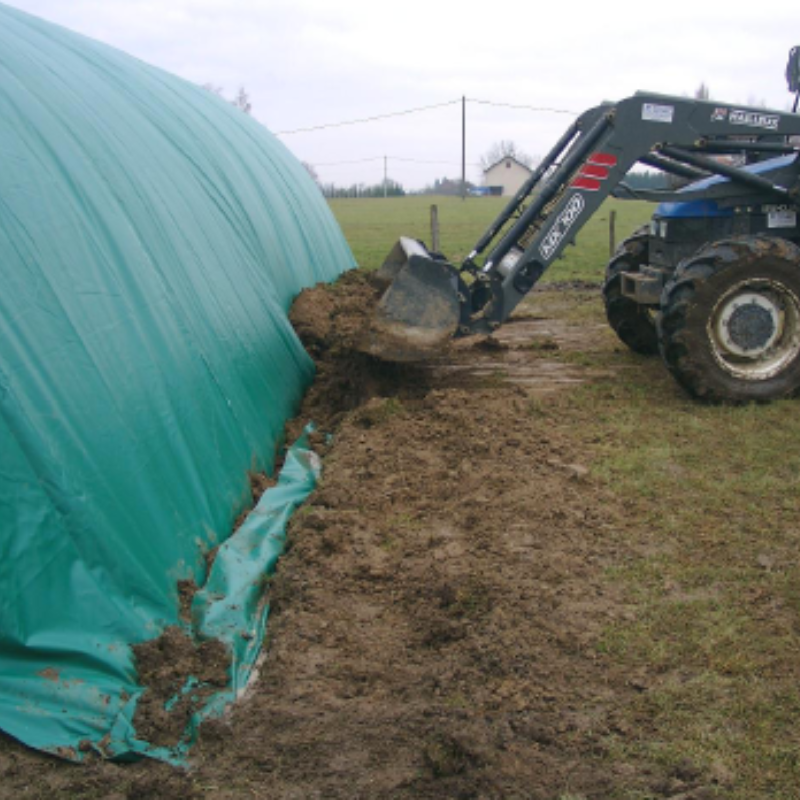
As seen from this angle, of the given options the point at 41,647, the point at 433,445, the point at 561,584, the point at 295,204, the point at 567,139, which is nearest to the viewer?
the point at 41,647

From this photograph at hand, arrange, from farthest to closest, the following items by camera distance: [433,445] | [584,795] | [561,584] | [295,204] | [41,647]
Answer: [295,204]
[433,445]
[561,584]
[41,647]
[584,795]

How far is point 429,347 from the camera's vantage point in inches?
279

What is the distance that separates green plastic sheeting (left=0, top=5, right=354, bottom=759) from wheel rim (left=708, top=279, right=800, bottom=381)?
370cm

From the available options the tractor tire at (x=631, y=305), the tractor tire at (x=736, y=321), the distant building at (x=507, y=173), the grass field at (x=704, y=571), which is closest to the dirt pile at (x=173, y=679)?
the grass field at (x=704, y=571)

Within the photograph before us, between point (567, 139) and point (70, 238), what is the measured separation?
555 cm

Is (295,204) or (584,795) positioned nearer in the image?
(584,795)

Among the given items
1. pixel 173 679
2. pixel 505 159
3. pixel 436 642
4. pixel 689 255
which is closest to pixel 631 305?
pixel 689 255

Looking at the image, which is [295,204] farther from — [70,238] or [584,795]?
[584,795]

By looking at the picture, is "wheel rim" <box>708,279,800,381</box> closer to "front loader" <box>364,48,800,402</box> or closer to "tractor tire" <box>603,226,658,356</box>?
"front loader" <box>364,48,800,402</box>

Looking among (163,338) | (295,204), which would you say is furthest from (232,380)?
(295,204)

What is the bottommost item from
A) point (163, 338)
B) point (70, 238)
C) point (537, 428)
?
point (537, 428)

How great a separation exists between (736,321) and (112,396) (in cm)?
532

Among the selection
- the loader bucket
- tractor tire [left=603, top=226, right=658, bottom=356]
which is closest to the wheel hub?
tractor tire [left=603, top=226, right=658, bottom=356]

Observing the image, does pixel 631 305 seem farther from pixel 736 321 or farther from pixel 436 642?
pixel 436 642
